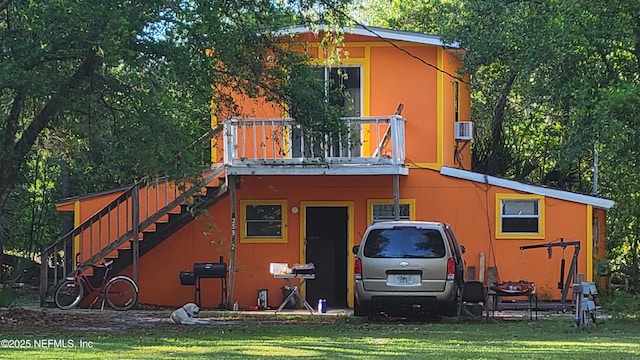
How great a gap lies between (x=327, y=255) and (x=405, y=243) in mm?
5354

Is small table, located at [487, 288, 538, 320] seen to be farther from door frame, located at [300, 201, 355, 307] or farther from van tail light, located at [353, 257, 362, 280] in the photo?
door frame, located at [300, 201, 355, 307]

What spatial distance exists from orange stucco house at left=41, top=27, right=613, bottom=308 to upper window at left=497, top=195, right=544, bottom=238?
0.02 metres

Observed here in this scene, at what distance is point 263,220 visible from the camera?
1997 centimetres

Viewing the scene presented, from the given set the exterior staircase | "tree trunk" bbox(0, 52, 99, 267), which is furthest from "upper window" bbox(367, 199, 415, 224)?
"tree trunk" bbox(0, 52, 99, 267)

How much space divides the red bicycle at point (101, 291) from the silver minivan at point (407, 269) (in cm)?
562

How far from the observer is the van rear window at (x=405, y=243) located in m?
15.0

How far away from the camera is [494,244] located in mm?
19406

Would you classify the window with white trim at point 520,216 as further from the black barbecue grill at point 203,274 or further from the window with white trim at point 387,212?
the black barbecue grill at point 203,274

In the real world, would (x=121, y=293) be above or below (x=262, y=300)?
above

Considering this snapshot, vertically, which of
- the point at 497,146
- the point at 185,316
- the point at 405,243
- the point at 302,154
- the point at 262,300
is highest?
the point at 497,146

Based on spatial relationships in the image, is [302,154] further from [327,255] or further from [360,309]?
[360,309]

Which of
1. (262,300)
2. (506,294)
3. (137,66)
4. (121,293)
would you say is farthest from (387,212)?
(137,66)

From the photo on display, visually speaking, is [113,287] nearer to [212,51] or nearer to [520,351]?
[212,51]

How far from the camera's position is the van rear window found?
14953 millimetres
